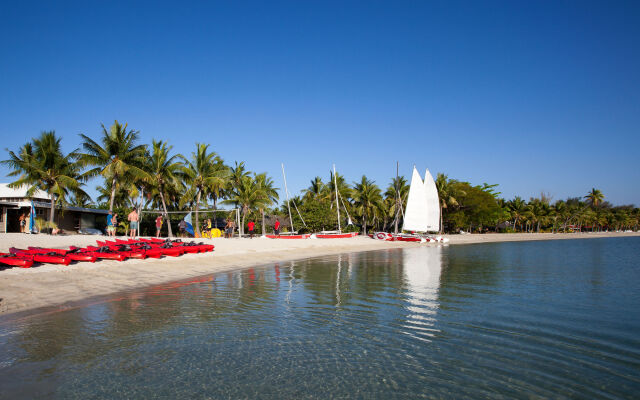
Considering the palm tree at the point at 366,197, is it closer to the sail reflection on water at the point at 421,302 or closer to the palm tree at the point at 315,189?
the palm tree at the point at 315,189

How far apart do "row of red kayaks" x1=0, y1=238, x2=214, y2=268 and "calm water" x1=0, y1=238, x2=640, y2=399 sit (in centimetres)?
432

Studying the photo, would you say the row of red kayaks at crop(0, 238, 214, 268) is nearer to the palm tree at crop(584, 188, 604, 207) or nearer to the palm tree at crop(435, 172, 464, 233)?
the palm tree at crop(435, 172, 464, 233)

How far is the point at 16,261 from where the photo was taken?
41.7ft

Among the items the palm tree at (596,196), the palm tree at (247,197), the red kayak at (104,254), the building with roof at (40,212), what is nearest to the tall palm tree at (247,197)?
the palm tree at (247,197)

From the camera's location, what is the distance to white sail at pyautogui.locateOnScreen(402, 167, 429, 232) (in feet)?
132

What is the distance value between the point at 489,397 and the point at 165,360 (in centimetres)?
442

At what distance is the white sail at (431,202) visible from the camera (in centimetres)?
4159

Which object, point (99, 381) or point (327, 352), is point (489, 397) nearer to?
point (327, 352)

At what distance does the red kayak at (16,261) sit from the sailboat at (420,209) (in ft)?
105

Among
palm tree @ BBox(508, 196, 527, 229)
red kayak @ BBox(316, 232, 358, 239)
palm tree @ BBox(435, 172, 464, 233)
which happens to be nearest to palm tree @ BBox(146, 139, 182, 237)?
red kayak @ BBox(316, 232, 358, 239)

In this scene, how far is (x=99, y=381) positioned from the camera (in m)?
5.27

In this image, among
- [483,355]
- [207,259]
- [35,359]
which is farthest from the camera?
[207,259]

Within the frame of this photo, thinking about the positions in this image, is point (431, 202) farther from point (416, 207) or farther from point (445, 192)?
point (445, 192)

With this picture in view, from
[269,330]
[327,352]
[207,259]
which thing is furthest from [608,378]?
[207,259]
